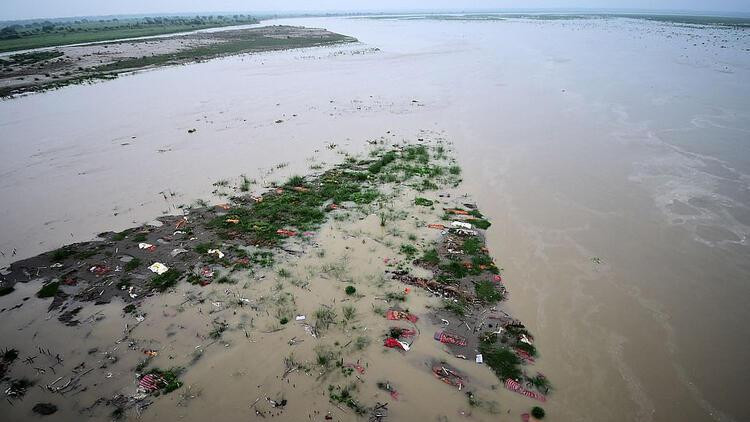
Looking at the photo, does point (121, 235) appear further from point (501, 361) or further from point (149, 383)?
point (501, 361)

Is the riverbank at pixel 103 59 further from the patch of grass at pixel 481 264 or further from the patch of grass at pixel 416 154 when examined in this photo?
the patch of grass at pixel 481 264

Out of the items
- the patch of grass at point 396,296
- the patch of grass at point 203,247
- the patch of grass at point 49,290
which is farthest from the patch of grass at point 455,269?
the patch of grass at point 49,290

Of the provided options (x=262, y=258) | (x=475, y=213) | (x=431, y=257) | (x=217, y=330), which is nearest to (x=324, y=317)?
(x=217, y=330)

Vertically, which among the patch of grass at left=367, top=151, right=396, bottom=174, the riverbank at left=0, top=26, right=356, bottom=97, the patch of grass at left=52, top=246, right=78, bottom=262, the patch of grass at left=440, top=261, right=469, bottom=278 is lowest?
the patch of grass at left=440, top=261, right=469, bottom=278

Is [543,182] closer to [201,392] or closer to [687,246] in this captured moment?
[687,246]

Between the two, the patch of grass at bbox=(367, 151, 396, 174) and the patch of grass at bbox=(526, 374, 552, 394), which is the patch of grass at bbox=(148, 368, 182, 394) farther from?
the patch of grass at bbox=(367, 151, 396, 174)

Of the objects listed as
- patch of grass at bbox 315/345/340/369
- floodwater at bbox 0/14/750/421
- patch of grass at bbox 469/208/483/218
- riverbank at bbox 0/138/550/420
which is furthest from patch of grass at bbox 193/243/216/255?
patch of grass at bbox 469/208/483/218
